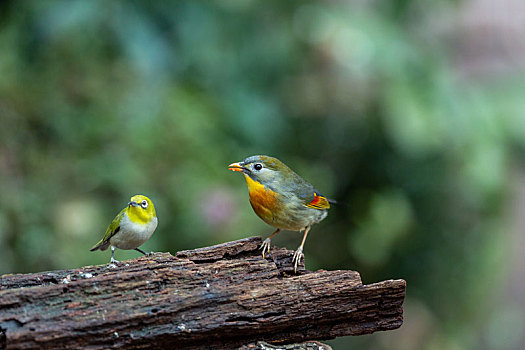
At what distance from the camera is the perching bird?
312 cm

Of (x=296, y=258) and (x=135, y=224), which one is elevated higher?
(x=135, y=224)

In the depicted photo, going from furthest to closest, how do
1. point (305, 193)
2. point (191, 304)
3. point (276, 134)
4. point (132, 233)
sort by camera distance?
point (276, 134)
point (305, 193)
point (132, 233)
point (191, 304)

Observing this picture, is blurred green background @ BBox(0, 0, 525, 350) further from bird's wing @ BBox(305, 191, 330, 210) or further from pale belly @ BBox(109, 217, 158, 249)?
pale belly @ BBox(109, 217, 158, 249)

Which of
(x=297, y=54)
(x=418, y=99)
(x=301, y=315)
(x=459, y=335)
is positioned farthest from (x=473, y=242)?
(x=301, y=315)

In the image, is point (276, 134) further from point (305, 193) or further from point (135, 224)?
point (135, 224)

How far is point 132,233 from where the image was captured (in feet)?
8.91

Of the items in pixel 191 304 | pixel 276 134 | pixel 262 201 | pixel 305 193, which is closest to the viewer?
pixel 191 304

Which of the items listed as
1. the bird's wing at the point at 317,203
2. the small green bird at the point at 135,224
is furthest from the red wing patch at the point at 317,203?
the small green bird at the point at 135,224

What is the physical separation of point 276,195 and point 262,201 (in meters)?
0.08

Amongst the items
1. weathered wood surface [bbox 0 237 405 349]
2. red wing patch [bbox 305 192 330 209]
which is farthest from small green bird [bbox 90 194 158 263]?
red wing patch [bbox 305 192 330 209]

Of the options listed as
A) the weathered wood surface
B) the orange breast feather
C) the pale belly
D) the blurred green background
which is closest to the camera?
the weathered wood surface

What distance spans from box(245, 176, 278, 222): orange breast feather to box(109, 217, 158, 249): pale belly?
56cm

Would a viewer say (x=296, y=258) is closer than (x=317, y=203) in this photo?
Yes

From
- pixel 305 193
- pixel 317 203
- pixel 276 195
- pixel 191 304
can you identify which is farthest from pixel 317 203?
pixel 191 304
